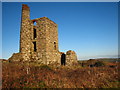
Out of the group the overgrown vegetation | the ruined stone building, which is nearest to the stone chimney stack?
the ruined stone building

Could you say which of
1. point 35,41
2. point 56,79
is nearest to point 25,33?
point 35,41

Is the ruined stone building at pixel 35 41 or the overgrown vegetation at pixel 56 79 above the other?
the ruined stone building at pixel 35 41

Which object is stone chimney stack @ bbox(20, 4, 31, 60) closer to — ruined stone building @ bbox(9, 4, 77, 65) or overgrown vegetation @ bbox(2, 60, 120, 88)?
ruined stone building @ bbox(9, 4, 77, 65)

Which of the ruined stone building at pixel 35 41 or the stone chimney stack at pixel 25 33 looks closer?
the ruined stone building at pixel 35 41

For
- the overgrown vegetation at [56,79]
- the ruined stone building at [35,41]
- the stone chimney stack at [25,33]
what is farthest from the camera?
the stone chimney stack at [25,33]

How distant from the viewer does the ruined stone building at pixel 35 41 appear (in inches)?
526

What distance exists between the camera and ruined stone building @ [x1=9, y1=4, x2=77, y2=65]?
13.4m

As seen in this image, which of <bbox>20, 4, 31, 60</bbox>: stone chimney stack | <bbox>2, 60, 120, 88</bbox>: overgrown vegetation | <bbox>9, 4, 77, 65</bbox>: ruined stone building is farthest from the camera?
<bbox>20, 4, 31, 60</bbox>: stone chimney stack

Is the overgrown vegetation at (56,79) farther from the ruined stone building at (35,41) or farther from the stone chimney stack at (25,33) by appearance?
the stone chimney stack at (25,33)

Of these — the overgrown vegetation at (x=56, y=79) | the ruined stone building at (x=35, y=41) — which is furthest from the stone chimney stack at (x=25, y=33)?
the overgrown vegetation at (x=56, y=79)

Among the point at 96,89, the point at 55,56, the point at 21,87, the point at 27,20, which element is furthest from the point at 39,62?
the point at 96,89

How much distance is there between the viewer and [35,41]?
14.2 m

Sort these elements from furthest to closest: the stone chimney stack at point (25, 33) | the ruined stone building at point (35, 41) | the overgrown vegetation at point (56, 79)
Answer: the stone chimney stack at point (25, 33)
the ruined stone building at point (35, 41)
the overgrown vegetation at point (56, 79)

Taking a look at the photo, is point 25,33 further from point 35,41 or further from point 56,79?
point 56,79
